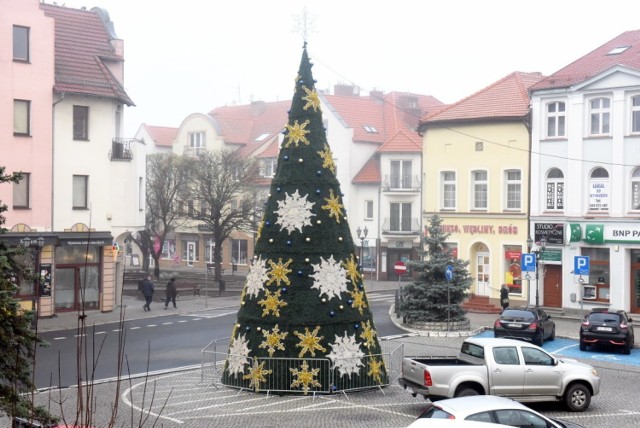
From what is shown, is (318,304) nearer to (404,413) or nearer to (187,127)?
(404,413)

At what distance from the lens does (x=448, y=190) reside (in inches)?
1752

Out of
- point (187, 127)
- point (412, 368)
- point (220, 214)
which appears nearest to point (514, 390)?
point (412, 368)

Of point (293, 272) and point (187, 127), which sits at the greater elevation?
point (187, 127)

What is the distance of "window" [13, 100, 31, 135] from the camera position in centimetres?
3556

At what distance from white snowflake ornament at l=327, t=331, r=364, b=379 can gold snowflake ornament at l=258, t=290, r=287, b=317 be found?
1.43 m

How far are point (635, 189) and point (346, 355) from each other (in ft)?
74.2

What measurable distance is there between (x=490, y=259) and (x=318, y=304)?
24649 millimetres

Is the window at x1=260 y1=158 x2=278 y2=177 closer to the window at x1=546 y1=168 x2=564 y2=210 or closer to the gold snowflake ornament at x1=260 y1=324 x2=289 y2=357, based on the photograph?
the window at x1=546 y1=168 x2=564 y2=210

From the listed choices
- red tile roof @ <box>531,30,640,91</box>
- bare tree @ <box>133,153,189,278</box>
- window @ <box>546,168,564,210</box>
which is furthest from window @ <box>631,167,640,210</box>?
bare tree @ <box>133,153,189,278</box>

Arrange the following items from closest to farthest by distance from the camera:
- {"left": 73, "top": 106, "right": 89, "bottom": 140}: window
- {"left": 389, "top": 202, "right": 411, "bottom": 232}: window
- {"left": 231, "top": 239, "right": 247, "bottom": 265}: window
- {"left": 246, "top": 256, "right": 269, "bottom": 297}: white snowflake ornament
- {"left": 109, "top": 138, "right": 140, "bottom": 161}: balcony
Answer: {"left": 246, "top": 256, "right": 269, "bottom": 297}: white snowflake ornament
{"left": 73, "top": 106, "right": 89, "bottom": 140}: window
{"left": 109, "top": 138, "right": 140, "bottom": 161}: balcony
{"left": 389, "top": 202, "right": 411, "bottom": 232}: window
{"left": 231, "top": 239, "right": 247, "bottom": 265}: window

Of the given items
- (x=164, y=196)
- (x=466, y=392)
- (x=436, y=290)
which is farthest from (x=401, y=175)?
(x=466, y=392)

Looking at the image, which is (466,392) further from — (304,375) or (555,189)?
(555,189)

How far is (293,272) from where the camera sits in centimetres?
1945

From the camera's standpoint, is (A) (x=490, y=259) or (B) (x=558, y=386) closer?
(B) (x=558, y=386)
